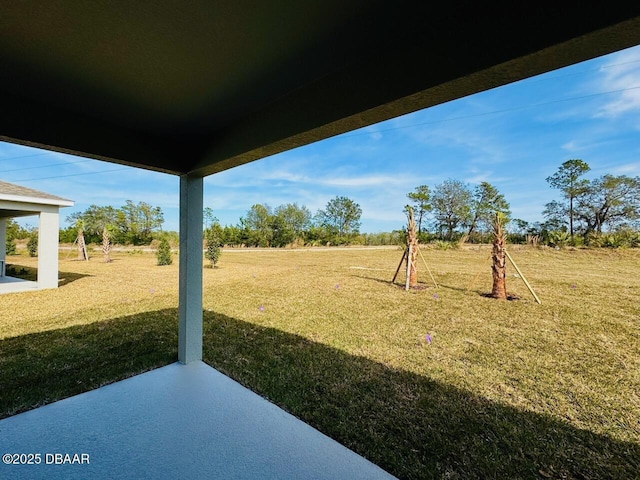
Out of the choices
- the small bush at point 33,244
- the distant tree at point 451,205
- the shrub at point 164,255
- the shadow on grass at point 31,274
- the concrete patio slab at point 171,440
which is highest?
the distant tree at point 451,205

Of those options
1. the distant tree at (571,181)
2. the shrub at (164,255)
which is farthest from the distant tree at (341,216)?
the shrub at (164,255)

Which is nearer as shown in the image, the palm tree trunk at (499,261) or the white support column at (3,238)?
the palm tree trunk at (499,261)

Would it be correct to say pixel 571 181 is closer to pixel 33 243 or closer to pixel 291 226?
pixel 291 226

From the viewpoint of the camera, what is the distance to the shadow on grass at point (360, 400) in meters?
1.38

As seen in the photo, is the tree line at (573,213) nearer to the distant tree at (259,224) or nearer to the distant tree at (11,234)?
the distant tree at (259,224)

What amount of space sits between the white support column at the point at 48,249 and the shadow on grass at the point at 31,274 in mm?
305

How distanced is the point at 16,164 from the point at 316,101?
636 centimetres

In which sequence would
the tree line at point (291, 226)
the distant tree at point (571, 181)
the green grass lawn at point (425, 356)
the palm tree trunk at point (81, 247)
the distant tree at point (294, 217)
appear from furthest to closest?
the distant tree at point (294, 217)
the tree line at point (291, 226)
the palm tree trunk at point (81, 247)
the distant tree at point (571, 181)
the green grass lawn at point (425, 356)

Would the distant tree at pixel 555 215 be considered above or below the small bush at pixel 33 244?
above

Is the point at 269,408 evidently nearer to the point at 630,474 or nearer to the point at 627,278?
the point at 630,474

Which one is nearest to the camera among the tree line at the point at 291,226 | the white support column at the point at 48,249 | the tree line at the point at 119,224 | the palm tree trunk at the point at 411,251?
the palm tree trunk at the point at 411,251

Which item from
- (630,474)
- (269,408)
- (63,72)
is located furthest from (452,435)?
(63,72)

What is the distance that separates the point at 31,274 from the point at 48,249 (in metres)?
2.68

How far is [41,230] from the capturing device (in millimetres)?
5156
